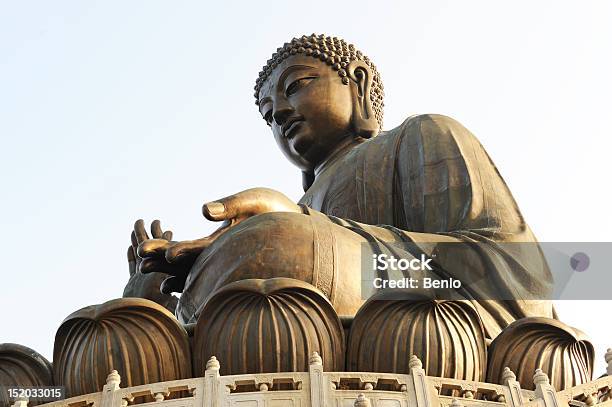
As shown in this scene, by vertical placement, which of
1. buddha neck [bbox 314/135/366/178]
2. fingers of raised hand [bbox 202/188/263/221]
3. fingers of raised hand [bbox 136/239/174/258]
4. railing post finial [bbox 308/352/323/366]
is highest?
buddha neck [bbox 314/135/366/178]

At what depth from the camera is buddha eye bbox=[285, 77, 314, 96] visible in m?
10.3

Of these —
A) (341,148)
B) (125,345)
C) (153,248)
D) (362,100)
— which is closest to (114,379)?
(125,345)

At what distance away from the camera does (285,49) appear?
10.6 metres

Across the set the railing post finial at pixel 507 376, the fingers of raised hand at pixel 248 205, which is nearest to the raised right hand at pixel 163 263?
the fingers of raised hand at pixel 248 205

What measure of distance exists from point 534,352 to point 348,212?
→ 9.87 ft

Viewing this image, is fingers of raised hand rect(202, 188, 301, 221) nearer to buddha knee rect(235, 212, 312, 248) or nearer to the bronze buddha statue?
the bronze buddha statue

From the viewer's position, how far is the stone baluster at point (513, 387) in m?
5.74

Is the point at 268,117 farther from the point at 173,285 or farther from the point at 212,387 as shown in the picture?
the point at 212,387

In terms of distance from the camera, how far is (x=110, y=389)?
18.7ft

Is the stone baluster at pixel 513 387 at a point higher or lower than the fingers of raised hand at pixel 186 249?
lower

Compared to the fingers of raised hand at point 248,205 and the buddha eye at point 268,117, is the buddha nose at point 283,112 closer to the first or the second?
the buddha eye at point 268,117

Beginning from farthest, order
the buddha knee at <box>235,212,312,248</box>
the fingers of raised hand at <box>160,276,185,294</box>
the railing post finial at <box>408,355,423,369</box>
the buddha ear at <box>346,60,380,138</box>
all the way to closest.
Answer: the buddha ear at <box>346,60,380,138</box> → the fingers of raised hand at <box>160,276,185,294</box> → the buddha knee at <box>235,212,312,248</box> → the railing post finial at <box>408,355,423,369</box>

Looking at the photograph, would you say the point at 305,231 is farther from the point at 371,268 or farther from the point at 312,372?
the point at 312,372

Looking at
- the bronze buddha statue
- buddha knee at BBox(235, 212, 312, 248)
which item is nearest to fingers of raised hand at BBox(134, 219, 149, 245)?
the bronze buddha statue
